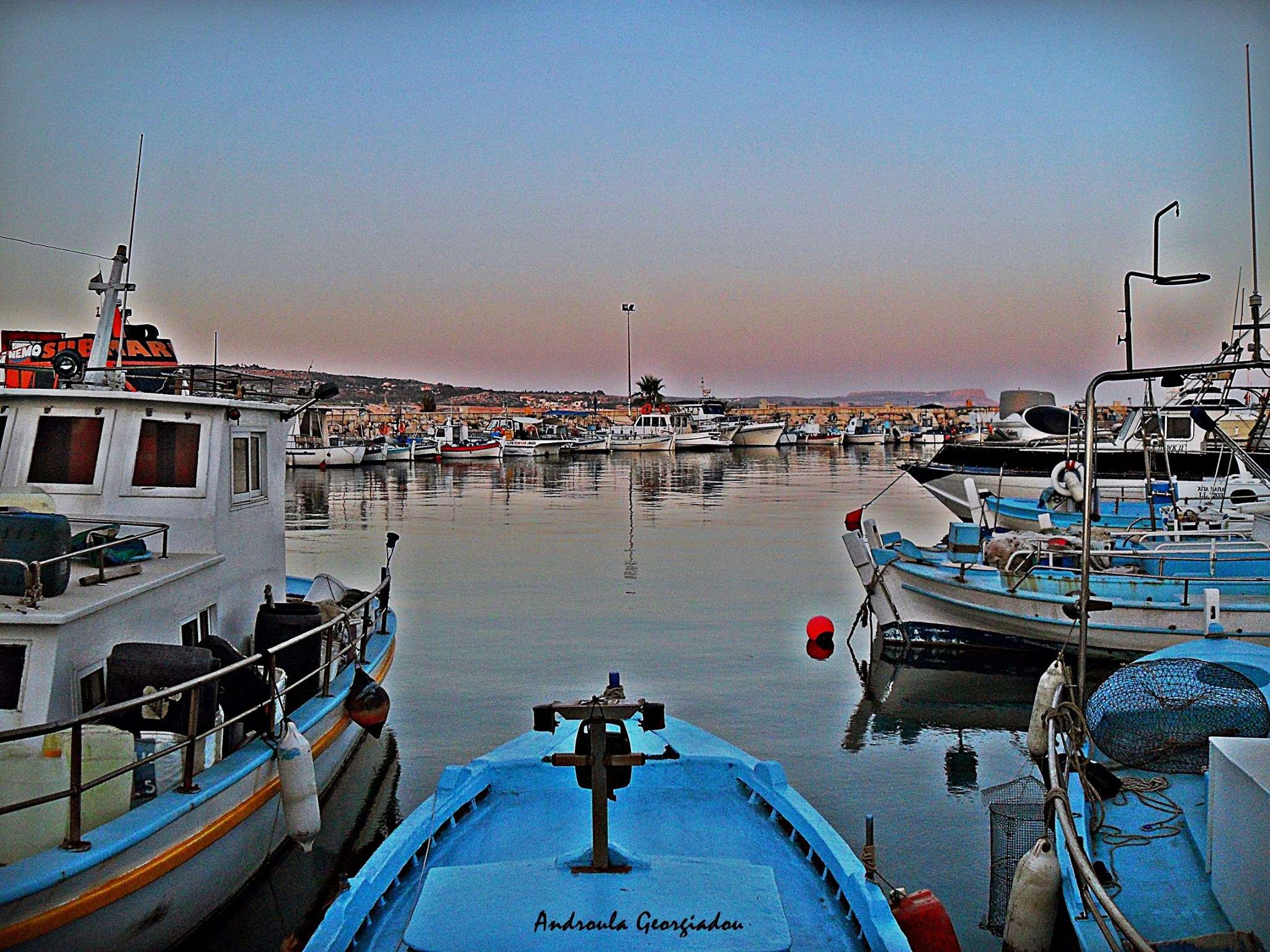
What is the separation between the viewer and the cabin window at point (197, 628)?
970 centimetres

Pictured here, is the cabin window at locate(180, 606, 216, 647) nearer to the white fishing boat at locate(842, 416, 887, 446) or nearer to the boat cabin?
the boat cabin

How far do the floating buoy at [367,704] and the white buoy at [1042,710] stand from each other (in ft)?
18.9

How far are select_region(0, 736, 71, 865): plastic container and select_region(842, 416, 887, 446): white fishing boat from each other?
125 metres

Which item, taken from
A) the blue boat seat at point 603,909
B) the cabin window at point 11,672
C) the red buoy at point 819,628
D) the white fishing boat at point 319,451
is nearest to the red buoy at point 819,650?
the red buoy at point 819,628

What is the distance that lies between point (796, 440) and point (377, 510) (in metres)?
95.0

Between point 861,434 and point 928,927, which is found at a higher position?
point 861,434

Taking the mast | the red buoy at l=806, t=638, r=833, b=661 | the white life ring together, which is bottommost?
the red buoy at l=806, t=638, r=833, b=661

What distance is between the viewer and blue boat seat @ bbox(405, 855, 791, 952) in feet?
17.3

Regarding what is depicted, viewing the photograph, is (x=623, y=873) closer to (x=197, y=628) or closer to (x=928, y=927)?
(x=928, y=927)

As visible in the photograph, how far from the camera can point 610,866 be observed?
590 centimetres

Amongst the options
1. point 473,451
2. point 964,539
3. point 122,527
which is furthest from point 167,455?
point 473,451

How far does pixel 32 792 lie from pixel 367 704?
3.70m
